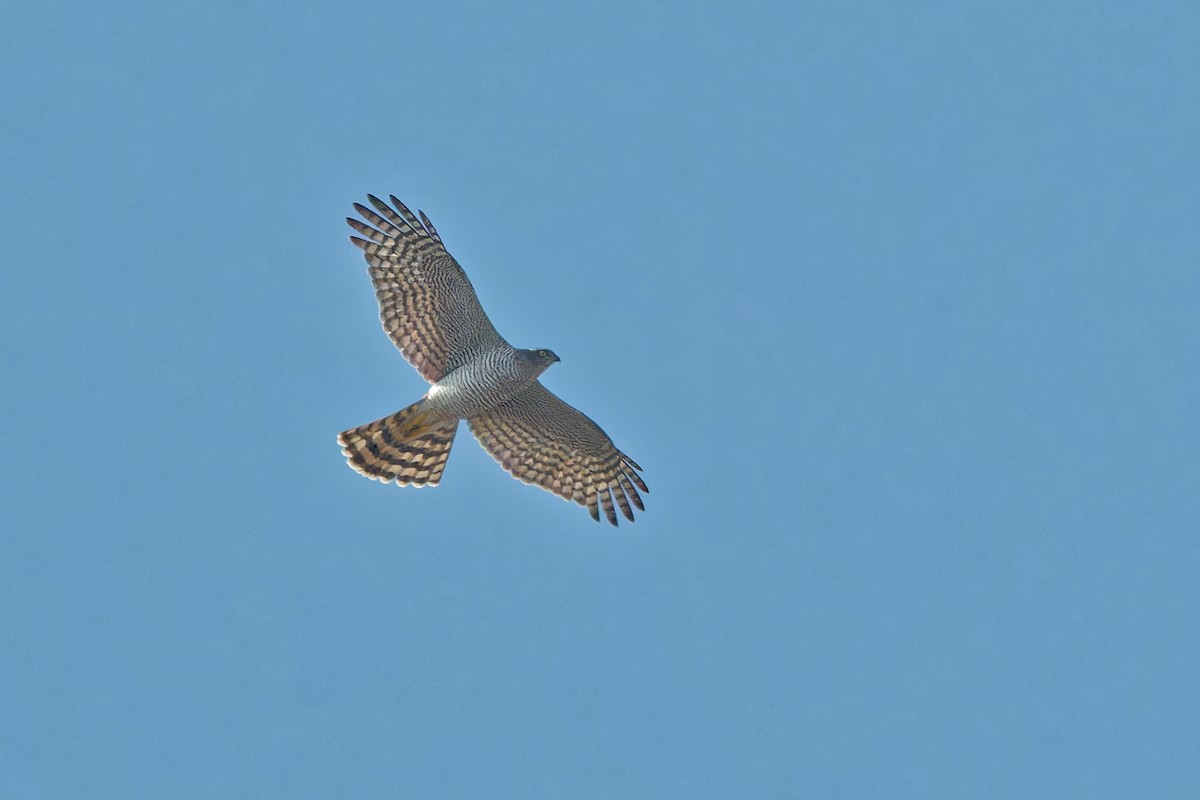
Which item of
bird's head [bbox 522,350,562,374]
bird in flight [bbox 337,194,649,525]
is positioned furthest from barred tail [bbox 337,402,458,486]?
bird's head [bbox 522,350,562,374]

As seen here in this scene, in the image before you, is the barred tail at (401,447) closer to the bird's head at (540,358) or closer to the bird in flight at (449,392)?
the bird in flight at (449,392)

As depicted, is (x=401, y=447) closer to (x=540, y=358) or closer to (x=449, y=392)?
(x=449, y=392)

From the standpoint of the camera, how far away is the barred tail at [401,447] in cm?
3325

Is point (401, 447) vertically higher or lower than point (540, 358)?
lower

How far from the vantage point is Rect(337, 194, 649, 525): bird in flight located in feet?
108

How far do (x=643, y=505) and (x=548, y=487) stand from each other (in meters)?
1.28

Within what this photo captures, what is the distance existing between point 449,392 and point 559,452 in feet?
6.15

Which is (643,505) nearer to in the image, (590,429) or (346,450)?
(590,429)

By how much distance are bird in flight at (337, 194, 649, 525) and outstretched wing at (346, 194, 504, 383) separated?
13 mm

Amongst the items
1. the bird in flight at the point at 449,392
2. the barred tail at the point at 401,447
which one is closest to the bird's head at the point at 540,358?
the bird in flight at the point at 449,392

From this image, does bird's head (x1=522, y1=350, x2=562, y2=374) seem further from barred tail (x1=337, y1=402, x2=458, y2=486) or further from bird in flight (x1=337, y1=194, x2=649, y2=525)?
barred tail (x1=337, y1=402, x2=458, y2=486)

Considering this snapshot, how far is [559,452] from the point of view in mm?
34125

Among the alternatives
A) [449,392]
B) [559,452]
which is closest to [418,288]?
[449,392]

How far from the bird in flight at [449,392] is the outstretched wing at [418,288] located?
0.5 inches
